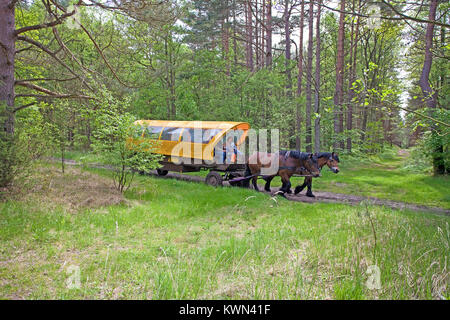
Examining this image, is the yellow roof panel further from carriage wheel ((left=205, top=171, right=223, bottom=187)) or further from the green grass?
the green grass

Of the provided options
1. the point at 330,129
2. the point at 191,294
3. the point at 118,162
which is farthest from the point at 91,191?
the point at 330,129

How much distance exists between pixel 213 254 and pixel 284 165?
622 cm

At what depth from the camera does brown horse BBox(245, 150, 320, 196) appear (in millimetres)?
9836

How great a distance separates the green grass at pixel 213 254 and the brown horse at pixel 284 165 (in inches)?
105

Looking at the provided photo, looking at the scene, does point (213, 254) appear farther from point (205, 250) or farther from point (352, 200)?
point (352, 200)

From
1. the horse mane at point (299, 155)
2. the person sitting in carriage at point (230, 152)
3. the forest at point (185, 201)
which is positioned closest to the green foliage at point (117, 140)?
the forest at point (185, 201)

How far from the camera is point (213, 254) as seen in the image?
449cm

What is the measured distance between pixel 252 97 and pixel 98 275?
15.2 meters

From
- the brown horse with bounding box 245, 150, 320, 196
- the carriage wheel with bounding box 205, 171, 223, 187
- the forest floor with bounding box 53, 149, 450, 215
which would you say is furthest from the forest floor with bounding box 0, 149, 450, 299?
the carriage wheel with bounding box 205, 171, 223, 187

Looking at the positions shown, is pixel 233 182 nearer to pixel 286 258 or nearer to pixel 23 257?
pixel 286 258

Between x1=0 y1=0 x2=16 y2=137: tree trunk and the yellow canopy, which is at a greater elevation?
x1=0 y1=0 x2=16 y2=137: tree trunk

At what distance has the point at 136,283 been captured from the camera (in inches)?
140

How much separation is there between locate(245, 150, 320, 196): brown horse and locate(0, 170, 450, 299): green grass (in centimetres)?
267

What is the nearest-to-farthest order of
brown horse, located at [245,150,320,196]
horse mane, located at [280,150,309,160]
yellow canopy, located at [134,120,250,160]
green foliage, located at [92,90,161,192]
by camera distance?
green foliage, located at [92,90,161,192], brown horse, located at [245,150,320,196], horse mane, located at [280,150,309,160], yellow canopy, located at [134,120,250,160]
